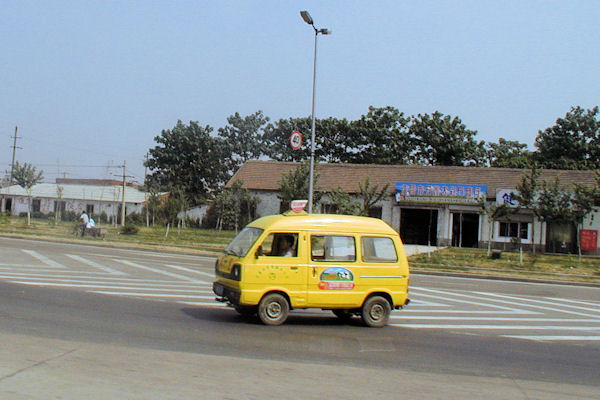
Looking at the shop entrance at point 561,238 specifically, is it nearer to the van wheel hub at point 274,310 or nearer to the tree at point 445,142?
the tree at point 445,142

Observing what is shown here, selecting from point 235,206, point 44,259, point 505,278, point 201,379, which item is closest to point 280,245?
point 201,379

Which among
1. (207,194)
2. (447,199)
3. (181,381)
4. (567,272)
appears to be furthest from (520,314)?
(207,194)

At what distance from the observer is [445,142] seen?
5625 cm

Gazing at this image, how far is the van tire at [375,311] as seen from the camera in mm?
10930

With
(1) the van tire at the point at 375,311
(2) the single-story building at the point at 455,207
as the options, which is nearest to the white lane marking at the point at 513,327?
(1) the van tire at the point at 375,311

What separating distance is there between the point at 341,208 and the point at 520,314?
17.6 meters

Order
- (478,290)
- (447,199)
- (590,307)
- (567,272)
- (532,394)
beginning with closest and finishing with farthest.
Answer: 1. (532,394)
2. (590,307)
3. (478,290)
4. (567,272)
5. (447,199)

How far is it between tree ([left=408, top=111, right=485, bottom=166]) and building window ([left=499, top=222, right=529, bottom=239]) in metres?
17.3

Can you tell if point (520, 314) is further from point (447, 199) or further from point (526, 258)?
point (447, 199)

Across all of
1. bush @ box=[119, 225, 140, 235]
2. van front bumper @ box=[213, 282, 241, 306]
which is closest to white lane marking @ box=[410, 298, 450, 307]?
van front bumper @ box=[213, 282, 241, 306]

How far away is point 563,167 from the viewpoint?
2071 inches

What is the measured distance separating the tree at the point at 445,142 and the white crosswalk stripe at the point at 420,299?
129 feet

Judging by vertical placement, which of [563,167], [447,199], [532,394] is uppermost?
[563,167]

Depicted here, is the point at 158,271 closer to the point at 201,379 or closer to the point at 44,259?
the point at 44,259
